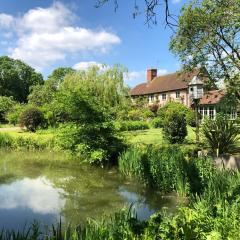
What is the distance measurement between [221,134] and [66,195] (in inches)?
232

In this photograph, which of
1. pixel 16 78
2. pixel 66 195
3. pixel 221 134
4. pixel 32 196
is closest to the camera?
pixel 32 196

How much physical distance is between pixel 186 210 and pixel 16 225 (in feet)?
14.4

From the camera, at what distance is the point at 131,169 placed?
43.6 feet

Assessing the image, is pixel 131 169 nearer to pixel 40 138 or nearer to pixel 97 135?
pixel 97 135

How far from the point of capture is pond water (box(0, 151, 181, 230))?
9.14 meters

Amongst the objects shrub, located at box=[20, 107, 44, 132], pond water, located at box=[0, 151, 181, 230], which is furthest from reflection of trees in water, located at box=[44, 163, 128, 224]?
shrub, located at box=[20, 107, 44, 132]

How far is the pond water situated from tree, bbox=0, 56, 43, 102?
58.1 metres

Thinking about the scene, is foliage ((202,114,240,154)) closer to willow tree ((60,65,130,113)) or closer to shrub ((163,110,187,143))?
shrub ((163,110,187,143))

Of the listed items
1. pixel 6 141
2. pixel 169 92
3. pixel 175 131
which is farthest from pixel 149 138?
pixel 169 92

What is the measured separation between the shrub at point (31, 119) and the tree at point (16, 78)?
41.9 m

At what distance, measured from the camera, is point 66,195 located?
11.4 m

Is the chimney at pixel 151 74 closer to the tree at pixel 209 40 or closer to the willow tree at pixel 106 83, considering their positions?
the willow tree at pixel 106 83

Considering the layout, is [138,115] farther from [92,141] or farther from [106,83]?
[92,141]

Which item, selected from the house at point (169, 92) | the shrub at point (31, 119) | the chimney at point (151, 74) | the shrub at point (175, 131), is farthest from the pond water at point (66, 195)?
the chimney at point (151, 74)
